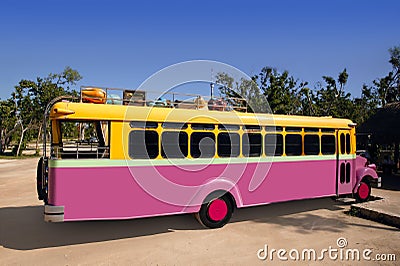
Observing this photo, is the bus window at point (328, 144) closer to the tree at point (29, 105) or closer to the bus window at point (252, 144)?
the bus window at point (252, 144)

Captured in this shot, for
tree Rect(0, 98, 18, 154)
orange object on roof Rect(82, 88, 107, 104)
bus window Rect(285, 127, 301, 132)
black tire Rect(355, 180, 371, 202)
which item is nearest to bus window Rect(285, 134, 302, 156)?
bus window Rect(285, 127, 301, 132)

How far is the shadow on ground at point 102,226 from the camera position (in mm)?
6316

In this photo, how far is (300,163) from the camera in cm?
820

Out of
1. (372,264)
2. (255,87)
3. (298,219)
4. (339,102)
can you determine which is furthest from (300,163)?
(339,102)

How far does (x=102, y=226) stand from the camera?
7.21m

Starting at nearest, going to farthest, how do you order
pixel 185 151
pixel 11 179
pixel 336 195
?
pixel 185 151, pixel 336 195, pixel 11 179

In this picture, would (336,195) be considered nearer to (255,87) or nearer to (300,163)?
(300,163)

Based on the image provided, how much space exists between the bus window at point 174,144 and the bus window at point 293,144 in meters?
2.92

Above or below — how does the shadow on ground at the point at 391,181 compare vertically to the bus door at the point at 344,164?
below

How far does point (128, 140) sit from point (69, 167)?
1.20m

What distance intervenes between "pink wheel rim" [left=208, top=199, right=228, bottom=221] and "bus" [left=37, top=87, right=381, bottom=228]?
0.08 ft

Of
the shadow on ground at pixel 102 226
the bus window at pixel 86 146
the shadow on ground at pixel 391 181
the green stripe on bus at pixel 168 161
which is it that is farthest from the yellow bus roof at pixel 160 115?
the shadow on ground at pixel 391 181

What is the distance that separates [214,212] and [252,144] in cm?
A: 190

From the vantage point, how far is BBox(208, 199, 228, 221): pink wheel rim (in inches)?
274
